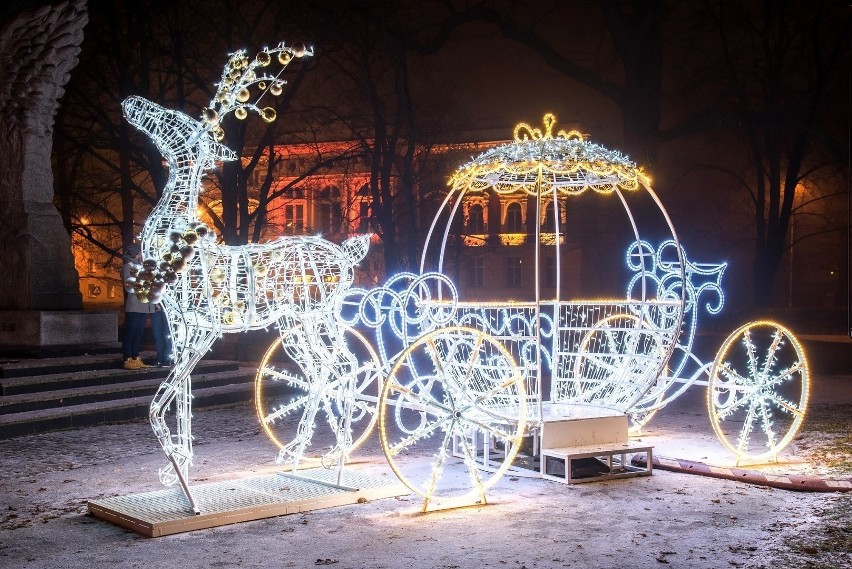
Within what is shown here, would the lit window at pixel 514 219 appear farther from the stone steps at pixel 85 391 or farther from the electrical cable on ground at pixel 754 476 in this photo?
the electrical cable on ground at pixel 754 476

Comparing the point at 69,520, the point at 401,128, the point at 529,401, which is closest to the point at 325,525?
the point at 69,520

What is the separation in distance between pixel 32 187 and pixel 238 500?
933 cm

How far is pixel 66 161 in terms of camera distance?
83.1 ft

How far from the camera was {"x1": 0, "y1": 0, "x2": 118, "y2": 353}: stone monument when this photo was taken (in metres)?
14.9

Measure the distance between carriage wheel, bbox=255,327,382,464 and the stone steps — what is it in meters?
0.68

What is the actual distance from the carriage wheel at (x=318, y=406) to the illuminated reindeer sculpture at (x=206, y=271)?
37 centimetres

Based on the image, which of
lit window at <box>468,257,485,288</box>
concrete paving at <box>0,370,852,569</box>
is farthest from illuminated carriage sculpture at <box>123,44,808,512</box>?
lit window at <box>468,257,485,288</box>

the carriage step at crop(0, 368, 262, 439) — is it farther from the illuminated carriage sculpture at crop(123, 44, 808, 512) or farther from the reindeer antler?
the reindeer antler

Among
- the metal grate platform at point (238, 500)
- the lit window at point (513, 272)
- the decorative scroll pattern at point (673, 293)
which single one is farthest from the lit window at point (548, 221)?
the metal grate platform at point (238, 500)

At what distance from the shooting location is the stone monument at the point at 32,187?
14875 millimetres

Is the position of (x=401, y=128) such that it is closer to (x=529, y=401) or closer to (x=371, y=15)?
(x=371, y=15)

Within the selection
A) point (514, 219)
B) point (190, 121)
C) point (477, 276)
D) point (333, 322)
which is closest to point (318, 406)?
point (333, 322)

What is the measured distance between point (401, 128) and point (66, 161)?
830cm

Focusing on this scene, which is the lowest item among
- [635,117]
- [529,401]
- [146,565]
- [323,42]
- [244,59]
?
[146,565]
